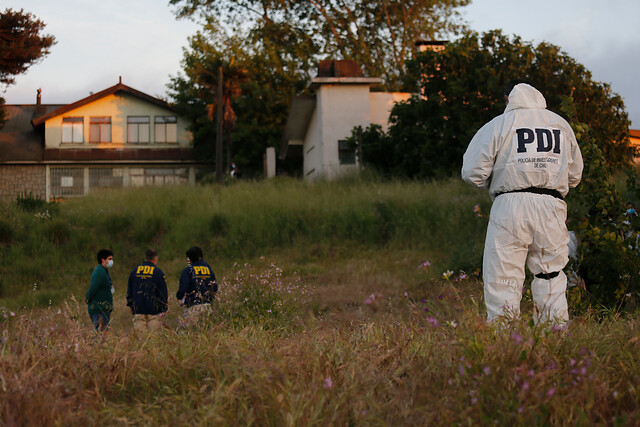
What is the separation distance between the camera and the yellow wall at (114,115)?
44256 mm

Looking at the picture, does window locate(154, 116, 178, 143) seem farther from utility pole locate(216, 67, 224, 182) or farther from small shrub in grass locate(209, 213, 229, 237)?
small shrub in grass locate(209, 213, 229, 237)

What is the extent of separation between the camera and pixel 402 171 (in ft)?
94.5

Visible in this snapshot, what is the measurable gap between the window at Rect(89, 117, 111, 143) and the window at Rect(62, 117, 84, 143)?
0.60 metres

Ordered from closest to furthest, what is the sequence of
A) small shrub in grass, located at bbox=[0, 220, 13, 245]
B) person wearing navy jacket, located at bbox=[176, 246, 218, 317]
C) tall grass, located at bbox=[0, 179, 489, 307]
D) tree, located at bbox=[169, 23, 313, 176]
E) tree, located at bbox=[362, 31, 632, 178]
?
person wearing navy jacket, located at bbox=[176, 246, 218, 317] → tall grass, located at bbox=[0, 179, 489, 307] → small shrub in grass, located at bbox=[0, 220, 13, 245] → tree, located at bbox=[362, 31, 632, 178] → tree, located at bbox=[169, 23, 313, 176]

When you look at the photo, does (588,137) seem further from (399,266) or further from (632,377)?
(399,266)

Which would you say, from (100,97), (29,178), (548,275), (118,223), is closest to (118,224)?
Result: (118,223)

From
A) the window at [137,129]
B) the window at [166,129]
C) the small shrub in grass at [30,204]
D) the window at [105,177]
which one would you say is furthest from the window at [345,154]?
the window at [105,177]

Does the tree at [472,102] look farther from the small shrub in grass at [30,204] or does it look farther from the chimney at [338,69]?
the small shrub in grass at [30,204]

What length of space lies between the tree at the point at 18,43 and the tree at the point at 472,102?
16.0m

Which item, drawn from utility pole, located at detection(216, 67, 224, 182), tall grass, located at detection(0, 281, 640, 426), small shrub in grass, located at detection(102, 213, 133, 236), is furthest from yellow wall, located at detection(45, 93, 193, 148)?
tall grass, located at detection(0, 281, 640, 426)

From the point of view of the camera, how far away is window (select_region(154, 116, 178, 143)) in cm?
4528

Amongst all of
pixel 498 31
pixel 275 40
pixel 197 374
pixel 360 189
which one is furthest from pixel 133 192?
pixel 197 374

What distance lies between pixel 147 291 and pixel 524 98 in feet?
19.8

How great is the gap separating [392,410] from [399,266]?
13.9 m
